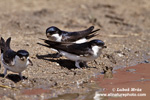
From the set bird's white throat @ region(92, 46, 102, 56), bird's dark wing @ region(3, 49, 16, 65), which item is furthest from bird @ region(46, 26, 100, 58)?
bird's dark wing @ region(3, 49, 16, 65)

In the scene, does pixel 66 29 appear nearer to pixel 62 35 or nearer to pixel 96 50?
pixel 62 35

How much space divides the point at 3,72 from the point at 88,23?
16.7 feet

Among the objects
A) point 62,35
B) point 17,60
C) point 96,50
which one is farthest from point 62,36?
point 17,60

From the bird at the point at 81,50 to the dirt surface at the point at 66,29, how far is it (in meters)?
0.25

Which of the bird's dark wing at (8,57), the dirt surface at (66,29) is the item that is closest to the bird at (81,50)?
the dirt surface at (66,29)

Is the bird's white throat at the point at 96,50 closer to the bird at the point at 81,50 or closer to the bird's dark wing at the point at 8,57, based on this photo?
the bird at the point at 81,50

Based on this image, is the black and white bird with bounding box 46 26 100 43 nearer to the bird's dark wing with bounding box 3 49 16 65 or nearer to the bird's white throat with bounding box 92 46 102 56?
the bird's white throat with bounding box 92 46 102 56

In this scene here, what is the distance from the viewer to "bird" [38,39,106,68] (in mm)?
7344

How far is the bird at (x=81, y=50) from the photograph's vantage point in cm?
734

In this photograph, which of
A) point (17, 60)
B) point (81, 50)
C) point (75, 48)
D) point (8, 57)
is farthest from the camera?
point (75, 48)

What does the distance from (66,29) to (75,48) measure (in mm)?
3412

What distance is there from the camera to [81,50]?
7480 mm

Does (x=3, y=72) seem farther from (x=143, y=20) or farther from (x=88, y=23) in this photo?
(x=143, y=20)

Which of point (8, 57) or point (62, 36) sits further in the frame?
point (62, 36)
